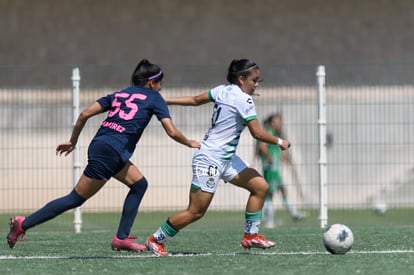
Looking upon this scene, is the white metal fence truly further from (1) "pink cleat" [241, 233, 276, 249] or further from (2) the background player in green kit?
(1) "pink cleat" [241, 233, 276, 249]

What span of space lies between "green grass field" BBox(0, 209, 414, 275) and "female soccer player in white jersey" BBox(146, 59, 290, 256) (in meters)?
0.26

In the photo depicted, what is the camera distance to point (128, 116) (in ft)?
38.4

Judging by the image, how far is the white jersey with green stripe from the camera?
11.7m

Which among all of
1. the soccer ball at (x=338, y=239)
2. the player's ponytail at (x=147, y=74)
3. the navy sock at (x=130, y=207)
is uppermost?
the player's ponytail at (x=147, y=74)

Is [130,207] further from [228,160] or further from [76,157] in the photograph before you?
[76,157]

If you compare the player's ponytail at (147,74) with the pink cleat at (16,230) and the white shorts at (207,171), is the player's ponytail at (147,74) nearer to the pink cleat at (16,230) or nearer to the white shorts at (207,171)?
the white shorts at (207,171)

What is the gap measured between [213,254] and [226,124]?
4.27 ft

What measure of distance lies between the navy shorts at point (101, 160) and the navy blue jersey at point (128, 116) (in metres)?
0.05

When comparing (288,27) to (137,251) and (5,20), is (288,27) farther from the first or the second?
(137,251)

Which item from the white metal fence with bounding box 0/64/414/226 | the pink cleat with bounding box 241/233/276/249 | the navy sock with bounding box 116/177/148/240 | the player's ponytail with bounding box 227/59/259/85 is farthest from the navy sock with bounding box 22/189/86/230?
the white metal fence with bounding box 0/64/414/226

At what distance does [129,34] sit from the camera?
27844mm

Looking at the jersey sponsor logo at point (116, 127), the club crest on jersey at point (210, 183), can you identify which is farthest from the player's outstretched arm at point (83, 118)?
the club crest on jersey at point (210, 183)

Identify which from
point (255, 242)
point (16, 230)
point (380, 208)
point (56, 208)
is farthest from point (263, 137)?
point (380, 208)

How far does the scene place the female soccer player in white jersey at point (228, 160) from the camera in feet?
38.3
